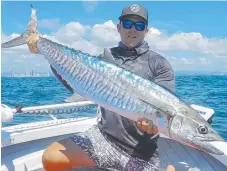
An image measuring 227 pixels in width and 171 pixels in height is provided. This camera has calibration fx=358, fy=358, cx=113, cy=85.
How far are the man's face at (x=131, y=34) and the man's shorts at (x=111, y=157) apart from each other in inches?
28.1

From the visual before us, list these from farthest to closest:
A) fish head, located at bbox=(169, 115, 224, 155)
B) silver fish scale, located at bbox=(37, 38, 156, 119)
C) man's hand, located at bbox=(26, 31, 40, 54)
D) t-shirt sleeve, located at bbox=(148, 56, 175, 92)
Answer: man's hand, located at bbox=(26, 31, 40, 54), t-shirt sleeve, located at bbox=(148, 56, 175, 92), silver fish scale, located at bbox=(37, 38, 156, 119), fish head, located at bbox=(169, 115, 224, 155)

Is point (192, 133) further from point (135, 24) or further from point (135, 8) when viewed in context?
point (135, 8)

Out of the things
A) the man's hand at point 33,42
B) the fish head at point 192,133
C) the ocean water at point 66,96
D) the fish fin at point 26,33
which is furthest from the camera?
the ocean water at point 66,96

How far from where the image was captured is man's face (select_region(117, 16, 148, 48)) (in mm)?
2496

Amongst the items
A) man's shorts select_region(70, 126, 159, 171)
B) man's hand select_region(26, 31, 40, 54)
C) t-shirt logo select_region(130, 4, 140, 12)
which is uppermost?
t-shirt logo select_region(130, 4, 140, 12)

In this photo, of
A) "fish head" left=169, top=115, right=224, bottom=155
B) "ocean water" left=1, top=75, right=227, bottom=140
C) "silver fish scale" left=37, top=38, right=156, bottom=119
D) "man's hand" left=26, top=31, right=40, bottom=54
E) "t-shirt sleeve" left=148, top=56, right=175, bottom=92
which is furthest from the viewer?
"ocean water" left=1, top=75, right=227, bottom=140

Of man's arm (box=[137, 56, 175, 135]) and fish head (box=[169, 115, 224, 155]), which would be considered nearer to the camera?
fish head (box=[169, 115, 224, 155])

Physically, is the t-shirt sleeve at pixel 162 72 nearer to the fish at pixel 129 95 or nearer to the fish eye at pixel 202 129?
the fish at pixel 129 95

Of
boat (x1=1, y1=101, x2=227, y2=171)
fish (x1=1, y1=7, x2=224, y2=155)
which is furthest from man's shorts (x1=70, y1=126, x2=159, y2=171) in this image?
boat (x1=1, y1=101, x2=227, y2=171)

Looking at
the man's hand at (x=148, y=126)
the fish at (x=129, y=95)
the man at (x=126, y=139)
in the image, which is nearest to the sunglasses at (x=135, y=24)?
the man at (x=126, y=139)

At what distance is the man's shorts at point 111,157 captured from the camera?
2.53 m

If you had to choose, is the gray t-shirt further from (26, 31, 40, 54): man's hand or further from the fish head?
(26, 31, 40, 54): man's hand

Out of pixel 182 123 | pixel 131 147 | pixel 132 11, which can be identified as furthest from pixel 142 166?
pixel 132 11

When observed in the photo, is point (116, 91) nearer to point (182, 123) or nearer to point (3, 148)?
point (182, 123)
